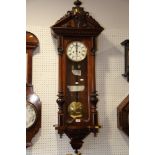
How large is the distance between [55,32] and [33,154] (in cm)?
115

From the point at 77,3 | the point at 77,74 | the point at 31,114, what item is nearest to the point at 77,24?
the point at 77,3

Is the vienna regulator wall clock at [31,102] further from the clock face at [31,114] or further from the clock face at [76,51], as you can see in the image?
the clock face at [76,51]

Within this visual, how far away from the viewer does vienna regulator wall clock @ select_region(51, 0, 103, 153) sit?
101 inches

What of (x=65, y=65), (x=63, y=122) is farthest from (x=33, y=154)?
(x=65, y=65)

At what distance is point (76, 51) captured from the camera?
262 centimetres

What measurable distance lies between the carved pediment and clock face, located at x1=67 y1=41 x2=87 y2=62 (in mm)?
104

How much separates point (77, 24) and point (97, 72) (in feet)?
1.69

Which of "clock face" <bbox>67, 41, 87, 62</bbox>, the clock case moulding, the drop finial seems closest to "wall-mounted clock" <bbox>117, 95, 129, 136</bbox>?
the clock case moulding

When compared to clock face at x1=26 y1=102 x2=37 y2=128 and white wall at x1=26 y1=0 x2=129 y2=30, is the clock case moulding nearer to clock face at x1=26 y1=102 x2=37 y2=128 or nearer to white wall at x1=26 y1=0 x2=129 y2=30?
white wall at x1=26 y1=0 x2=129 y2=30

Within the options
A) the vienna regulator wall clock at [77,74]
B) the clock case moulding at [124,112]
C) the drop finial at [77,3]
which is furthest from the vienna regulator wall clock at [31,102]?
the clock case moulding at [124,112]

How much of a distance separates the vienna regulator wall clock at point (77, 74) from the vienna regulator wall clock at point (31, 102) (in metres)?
0.19

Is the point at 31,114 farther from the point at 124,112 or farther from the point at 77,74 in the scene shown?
A: the point at 124,112
